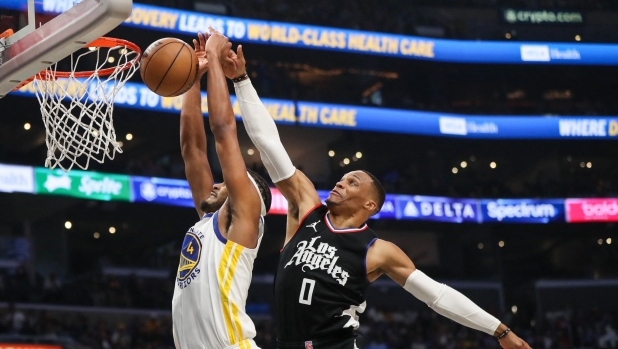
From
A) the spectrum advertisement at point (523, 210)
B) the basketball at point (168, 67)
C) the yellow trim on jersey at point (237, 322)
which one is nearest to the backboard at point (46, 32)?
→ the basketball at point (168, 67)

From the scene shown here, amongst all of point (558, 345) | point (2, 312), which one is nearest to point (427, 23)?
point (558, 345)

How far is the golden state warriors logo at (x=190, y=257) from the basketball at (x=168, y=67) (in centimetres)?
93

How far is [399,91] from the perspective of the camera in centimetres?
2834

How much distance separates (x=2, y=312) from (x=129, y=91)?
646 cm

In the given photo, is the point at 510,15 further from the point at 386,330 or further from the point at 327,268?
the point at 327,268

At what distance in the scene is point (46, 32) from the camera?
176 inches

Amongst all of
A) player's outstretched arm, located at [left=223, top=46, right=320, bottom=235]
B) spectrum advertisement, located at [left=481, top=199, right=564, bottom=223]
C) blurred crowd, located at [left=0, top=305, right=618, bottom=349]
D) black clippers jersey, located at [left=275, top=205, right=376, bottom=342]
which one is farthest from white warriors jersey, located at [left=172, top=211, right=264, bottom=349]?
spectrum advertisement, located at [left=481, top=199, right=564, bottom=223]

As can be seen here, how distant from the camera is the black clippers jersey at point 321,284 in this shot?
181 inches

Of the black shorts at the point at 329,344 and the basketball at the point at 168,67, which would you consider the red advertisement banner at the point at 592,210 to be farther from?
the basketball at the point at 168,67

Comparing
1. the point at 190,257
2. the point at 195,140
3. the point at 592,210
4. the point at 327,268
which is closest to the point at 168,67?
the point at 195,140

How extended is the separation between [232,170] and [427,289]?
4.63ft

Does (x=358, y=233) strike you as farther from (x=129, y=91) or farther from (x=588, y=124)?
(x=588, y=124)

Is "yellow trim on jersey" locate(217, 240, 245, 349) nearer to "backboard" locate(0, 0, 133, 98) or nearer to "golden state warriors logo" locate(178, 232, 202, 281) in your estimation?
"golden state warriors logo" locate(178, 232, 202, 281)

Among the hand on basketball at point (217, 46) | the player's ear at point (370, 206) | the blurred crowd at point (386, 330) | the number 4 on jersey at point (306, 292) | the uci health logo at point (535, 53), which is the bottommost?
the blurred crowd at point (386, 330)
